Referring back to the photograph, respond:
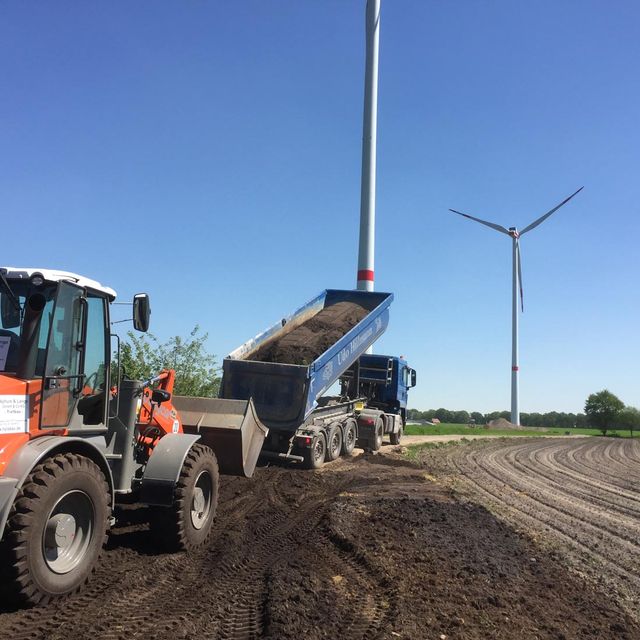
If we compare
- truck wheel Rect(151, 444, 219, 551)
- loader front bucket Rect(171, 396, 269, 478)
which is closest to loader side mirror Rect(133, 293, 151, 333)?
truck wheel Rect(151, 444, 219, 551)

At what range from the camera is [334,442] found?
53.1 feet

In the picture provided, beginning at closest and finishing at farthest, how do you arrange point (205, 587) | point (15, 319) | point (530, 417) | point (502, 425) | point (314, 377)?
point (15, 319), point (205, 587), point (314, 377), point (502, 425), point (530, 417)

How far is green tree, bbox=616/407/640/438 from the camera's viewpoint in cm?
7750

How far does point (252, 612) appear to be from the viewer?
4.56m

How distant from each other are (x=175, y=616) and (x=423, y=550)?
311 centimetres

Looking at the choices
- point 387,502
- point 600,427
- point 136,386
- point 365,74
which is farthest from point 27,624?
point 600,427

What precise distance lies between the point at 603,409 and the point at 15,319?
8657 cm

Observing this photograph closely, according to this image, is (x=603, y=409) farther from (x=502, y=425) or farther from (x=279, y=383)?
(x=279, y=383)

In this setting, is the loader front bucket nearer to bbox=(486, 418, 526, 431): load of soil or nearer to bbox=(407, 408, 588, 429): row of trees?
bbox=(486, 418, 526, 431): load of soil

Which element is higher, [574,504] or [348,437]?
[348,437]

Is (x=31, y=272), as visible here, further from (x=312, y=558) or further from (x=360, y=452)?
(x=360, y=452)

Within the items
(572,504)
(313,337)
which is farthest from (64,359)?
(313,337)

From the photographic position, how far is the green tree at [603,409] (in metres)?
79.2

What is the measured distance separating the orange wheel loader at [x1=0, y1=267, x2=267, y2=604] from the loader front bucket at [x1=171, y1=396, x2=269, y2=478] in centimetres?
107
